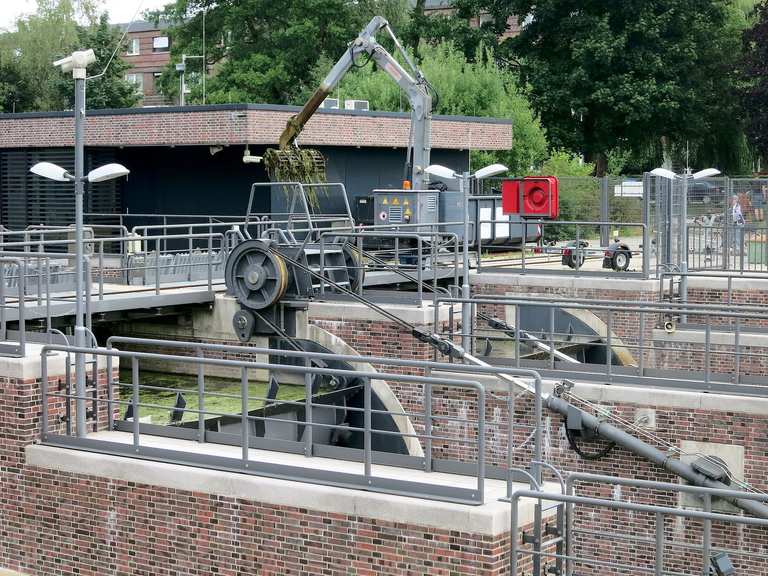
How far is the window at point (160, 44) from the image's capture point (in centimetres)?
8844

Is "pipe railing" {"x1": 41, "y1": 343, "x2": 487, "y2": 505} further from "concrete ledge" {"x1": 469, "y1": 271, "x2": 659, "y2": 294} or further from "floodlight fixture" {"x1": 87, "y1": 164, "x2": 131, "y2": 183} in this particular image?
"concrete ledge" {"x1": 469, "y1": 271, "x2": 659, "y2": 294}

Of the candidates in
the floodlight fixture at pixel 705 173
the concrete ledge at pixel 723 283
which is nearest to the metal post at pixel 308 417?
the concrete ledge at pixel 723 283

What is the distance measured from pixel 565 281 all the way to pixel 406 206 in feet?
17.7

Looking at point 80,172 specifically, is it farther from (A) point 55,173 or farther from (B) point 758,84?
(B) point 758,84

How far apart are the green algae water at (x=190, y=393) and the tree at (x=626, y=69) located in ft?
125

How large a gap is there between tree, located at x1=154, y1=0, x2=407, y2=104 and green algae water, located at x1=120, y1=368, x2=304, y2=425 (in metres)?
39.5

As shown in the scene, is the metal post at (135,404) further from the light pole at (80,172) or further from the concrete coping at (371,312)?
the concrete coping at (371,312)

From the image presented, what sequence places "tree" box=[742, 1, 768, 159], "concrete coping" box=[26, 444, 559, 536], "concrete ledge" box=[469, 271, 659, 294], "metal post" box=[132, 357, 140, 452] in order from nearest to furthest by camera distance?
"concrete coping" box=[26, 444, 559, 536] < "metal post" box=[132, 357, 140, 452] < "concrete ledge" box=[469, 271, 659, 294] < "tree" box=[742, 1, 768, 159]

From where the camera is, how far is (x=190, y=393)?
21.5 meters

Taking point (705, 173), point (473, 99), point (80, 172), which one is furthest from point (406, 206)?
point (473, 99)

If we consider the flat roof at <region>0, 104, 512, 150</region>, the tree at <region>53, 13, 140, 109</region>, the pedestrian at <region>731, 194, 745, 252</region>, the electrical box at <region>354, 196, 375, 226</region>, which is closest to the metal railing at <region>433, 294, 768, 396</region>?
the pedestrian at <region>731, 194, 745, 252</region>

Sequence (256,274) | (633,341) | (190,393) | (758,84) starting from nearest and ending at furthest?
(190,393) → (256,274) → (633,341) → (758,84)

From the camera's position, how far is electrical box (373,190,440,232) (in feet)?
97.9

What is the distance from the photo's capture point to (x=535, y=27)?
6297cm
